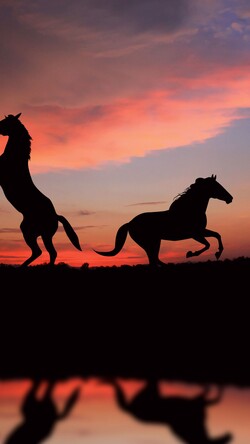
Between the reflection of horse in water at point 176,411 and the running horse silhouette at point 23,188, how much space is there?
8430 mm

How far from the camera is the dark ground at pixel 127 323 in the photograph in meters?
9.95

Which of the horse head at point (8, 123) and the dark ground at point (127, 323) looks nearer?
the dark ground at point (127, 323)

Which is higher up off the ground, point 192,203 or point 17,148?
point 17,148

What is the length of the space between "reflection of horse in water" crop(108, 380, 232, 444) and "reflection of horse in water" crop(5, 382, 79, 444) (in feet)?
2.36

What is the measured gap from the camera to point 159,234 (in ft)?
57.4

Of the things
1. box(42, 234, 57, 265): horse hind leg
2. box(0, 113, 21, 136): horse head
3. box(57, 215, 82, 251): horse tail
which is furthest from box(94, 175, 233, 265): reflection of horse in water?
box(0, 113, 21, 136): horse head

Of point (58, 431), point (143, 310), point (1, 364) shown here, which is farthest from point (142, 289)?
point (58, 431)

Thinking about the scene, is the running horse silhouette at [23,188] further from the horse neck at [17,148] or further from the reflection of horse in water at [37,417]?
the reflection of horse in water at [37,417]

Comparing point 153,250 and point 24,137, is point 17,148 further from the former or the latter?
point 153,250

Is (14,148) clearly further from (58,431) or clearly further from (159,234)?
(58,431)

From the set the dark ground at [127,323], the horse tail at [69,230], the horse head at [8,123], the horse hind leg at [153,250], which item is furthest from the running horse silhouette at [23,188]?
the horse hind leg at [153,250]

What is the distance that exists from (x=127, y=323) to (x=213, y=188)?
6415mm

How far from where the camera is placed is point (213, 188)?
17672mm

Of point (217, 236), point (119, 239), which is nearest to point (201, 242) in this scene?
point (217, 236)
